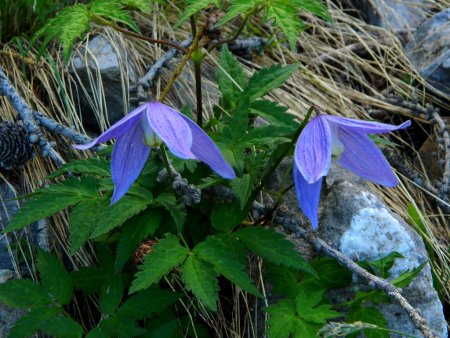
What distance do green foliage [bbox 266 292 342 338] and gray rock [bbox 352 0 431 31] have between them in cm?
188

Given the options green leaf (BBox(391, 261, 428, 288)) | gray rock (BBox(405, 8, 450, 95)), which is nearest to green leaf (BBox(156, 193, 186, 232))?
green leaf (BBox(391, 261, 428, 288))

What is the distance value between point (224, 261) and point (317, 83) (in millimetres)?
1417

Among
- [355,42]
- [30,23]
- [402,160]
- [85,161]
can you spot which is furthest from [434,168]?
[30,23]

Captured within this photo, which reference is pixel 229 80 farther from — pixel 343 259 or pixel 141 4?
pixel 343 259

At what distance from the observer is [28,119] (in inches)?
88.3

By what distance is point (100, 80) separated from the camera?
2523 millimetres

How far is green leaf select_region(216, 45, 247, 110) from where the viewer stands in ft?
6.95

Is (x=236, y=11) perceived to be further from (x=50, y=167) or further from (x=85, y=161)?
(x=50, y=167)

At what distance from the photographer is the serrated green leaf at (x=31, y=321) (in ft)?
5.72

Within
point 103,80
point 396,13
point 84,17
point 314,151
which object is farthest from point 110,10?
point 396,13

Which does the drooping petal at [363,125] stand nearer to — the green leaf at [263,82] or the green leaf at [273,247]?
the green leaf at [273,247]

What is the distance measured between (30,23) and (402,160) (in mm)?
1513

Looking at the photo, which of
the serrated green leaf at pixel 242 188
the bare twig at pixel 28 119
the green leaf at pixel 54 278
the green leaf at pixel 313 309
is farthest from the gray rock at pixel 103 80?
the green leaf at pixel 313 309

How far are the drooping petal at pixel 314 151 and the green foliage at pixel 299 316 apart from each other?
0.39 metres
